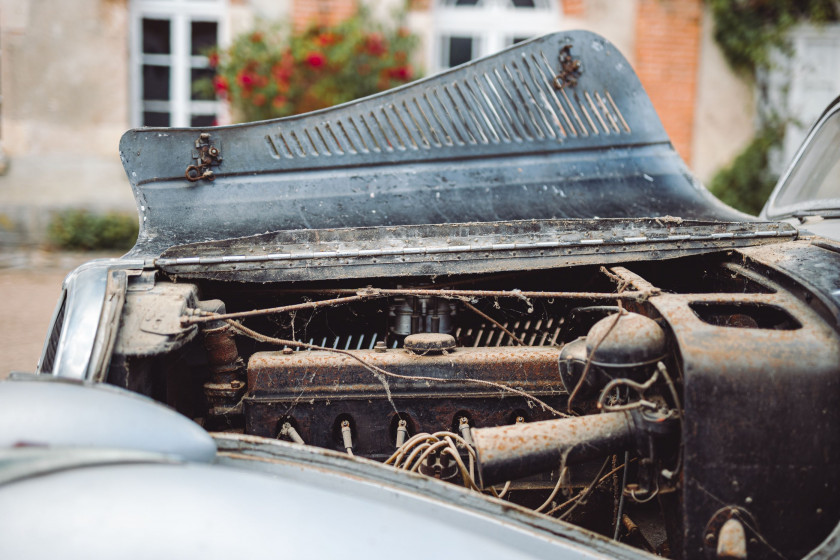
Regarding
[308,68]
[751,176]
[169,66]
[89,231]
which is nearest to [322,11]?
[308,68]

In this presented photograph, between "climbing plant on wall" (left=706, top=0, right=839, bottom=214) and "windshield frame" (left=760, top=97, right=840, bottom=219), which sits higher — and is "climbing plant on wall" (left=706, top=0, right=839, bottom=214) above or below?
above

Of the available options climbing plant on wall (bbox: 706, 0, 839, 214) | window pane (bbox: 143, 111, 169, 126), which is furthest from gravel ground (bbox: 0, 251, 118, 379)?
climbing plant on wall (bbox: 706, 0, 839, 214)

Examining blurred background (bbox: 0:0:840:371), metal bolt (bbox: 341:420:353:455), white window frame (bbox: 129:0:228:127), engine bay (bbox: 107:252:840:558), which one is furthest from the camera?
white window frame (bbox: 129:0:228:127)

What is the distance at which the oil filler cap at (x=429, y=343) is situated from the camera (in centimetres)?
199

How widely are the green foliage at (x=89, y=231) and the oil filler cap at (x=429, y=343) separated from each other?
6.34m

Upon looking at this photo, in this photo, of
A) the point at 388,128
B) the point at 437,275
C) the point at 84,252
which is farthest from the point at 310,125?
the point at 84,252

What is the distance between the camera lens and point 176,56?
812cm

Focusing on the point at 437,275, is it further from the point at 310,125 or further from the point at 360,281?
the point at 310,125

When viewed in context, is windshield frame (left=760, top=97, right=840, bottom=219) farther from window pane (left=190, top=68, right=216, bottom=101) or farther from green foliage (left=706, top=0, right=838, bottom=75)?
window pane (left=190, top=68, right=216, bottom=101)

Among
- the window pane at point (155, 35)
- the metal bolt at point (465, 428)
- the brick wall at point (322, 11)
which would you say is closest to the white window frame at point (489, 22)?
the brick wall at point (322, 11)

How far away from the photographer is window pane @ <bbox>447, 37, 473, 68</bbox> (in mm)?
8438

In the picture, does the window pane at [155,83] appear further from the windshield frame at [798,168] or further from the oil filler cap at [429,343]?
the oil filler cap at [429,343]

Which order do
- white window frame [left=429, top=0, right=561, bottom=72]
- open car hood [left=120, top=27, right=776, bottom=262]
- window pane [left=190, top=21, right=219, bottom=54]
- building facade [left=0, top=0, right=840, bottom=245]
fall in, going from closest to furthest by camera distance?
open car hood [left=120, top=27, right=776, bottom=262] < building facade [left=0, top=0, right=840, bottom=245] < window pane [left=190, top=21, right=219, bottom=54] < white window frame [left=429, top=0, right=561, bottom=72]

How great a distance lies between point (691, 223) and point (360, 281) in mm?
1060
